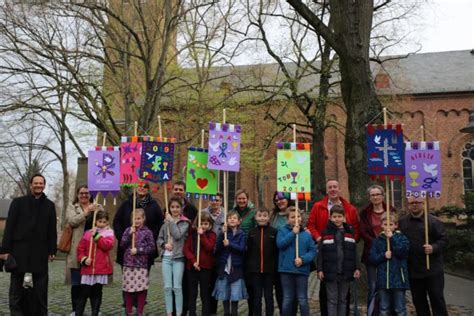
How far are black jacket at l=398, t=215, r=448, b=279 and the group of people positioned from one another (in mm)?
12

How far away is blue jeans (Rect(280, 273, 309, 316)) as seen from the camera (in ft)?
17.9

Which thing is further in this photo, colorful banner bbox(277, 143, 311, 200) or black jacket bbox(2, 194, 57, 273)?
colorful banner bbox(277, 143, 311, 200)

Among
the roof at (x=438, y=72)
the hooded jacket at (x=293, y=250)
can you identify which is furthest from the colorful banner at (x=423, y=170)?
the roof at (x=438, y=72)

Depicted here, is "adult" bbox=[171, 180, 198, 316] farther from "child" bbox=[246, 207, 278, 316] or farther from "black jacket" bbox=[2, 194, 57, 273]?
"black jacket" bbox=[2, 194, 57, 273]

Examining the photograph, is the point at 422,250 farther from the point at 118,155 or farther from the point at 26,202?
the point at 26,202

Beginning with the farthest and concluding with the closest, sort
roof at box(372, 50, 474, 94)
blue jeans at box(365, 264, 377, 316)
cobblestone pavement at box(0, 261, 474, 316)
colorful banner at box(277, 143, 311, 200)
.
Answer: roof at box(372, 50, 474, 94) < cobblestone pavement at box(0, 261, 474, 316) < colorful banner at box(277, 143, 311, 200) < blue jeans at box(365, 264, 377, 316)

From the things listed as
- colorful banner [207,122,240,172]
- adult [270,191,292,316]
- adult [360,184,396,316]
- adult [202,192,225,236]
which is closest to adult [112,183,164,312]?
adult [202,192,225,236]

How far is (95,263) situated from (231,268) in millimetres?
1875

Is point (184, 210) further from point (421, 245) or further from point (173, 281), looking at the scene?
point (421, 245)

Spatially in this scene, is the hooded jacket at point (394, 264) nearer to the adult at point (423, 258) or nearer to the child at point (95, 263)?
the adult at point (423, 258)

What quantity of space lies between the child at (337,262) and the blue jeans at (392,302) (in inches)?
16.5

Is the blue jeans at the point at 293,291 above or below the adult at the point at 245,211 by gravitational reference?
below

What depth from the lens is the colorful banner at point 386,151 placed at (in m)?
6.04

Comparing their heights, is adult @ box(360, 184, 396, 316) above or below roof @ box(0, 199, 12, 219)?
above
